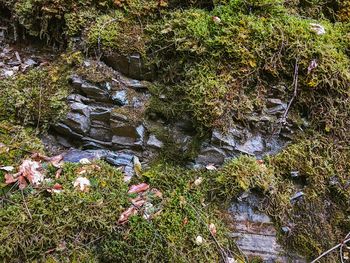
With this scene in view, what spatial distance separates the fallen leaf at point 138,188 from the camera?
2788 mm

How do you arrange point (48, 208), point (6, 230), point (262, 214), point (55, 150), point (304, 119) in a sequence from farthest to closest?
point (304, 119), point (55, 150), point (262, 214), point (48, 208), point (6, 230)

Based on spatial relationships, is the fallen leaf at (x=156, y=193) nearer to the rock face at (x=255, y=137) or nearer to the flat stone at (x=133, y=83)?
the rock face at (x=255, y=137)

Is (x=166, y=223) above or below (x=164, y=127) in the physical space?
below

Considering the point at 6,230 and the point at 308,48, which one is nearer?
the point at 6,230

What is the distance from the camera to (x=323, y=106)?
327 centimetres

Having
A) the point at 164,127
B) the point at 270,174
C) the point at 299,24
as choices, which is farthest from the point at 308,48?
the point at 164,127

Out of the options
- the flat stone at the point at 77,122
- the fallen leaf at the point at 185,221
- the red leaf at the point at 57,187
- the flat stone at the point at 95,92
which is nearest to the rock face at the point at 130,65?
the flat stone at the point at 95,92

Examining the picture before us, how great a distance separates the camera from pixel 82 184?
2643 millimetres

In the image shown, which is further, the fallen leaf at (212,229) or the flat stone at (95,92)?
the flat stone at (95,92)

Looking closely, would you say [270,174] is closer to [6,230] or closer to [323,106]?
[323,106]

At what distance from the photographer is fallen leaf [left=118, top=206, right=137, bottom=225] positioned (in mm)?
2547

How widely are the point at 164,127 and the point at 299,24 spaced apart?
1.75 meters

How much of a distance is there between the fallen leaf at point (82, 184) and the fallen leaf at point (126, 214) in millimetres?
350

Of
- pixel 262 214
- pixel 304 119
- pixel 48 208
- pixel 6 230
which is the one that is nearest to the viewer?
pixel 6 230
